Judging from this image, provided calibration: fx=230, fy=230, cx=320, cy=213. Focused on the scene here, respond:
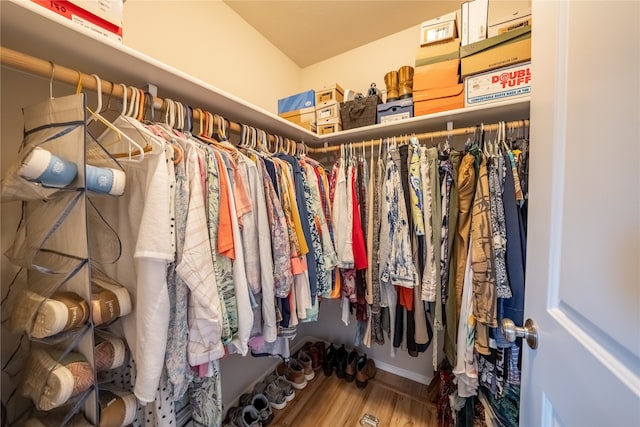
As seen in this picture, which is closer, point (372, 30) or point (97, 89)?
point (97, 89)

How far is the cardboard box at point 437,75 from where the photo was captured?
115 centimetres

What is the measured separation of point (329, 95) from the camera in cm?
155

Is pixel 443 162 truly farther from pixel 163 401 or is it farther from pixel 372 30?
pixel 163 401

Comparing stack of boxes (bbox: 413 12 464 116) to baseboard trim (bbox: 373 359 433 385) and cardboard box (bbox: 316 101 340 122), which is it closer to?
cardboard box (bbox: 316 101 340 122)

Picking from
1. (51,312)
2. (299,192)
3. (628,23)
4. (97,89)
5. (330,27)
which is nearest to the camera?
(628,23)

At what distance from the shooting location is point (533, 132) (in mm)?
568

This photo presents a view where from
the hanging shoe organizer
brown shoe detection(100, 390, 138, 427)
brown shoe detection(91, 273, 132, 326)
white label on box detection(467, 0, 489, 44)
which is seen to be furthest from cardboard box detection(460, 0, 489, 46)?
brown shoe detection(100, 390, 138, 427)

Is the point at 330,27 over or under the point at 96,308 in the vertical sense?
over

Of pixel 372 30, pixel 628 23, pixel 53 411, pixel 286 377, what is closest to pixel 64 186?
pixel 53 411

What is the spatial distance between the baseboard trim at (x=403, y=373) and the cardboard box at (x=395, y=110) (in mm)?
1716

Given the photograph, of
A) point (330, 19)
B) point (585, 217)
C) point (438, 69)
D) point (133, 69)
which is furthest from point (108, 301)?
point (330, 19)

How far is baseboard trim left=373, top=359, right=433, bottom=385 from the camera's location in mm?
1605

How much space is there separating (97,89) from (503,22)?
1614 millimetres

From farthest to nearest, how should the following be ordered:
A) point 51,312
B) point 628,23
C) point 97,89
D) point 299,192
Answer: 1. point 299,192
2. point 97,89
3. point 51,312
4. point 628,23
